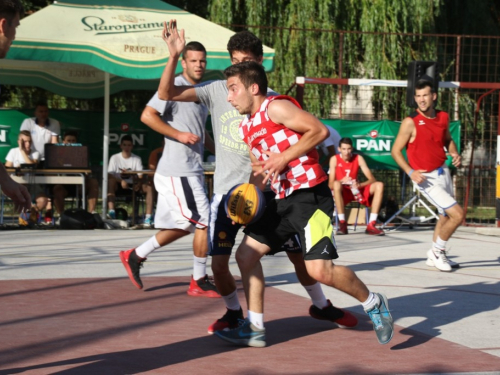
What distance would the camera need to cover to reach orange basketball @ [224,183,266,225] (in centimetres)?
536

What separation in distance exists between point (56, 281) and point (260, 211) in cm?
324

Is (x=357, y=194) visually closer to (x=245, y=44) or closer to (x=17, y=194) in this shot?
(x=245, y=44)

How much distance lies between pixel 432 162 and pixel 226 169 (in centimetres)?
356

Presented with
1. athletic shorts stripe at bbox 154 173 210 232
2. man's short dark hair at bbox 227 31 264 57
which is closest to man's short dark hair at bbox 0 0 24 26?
man's short dark hair at bbox 227 31 264 57

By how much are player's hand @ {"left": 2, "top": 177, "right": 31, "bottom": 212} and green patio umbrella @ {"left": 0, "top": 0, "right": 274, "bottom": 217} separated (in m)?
9.45

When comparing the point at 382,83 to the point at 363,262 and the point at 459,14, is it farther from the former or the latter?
the point at 459,14

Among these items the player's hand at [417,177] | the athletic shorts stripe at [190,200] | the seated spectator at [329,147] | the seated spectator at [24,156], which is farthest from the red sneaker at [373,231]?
the athletic shorts stripe at [190,200]

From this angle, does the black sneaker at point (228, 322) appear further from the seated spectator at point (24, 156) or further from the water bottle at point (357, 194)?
the seated spectator at point (24, 156)

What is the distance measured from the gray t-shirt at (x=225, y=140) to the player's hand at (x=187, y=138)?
0.57 metres

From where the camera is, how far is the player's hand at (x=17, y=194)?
434 centimetres

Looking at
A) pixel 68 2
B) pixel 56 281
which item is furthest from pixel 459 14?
pixel 56 281

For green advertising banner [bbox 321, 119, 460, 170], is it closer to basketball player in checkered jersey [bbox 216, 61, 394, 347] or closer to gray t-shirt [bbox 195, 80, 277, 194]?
gray t-shirt [bbox 195, 80, 277, 194]

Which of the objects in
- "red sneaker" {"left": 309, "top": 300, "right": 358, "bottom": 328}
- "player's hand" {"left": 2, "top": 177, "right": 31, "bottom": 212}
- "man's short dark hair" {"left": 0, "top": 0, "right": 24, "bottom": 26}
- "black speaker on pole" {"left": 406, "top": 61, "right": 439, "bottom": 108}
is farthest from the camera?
"black speaker on pole" {"left": 406, "top": 61, "right": 439, "bottom": 108}

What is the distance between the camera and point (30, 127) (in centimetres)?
1495
